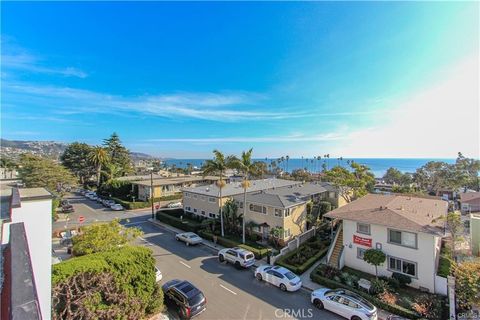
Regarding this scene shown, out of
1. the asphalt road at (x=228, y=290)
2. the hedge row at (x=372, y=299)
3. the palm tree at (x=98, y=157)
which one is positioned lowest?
the asphalt road at (x=228, y=290)

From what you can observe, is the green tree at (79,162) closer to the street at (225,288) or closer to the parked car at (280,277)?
the street at (225,288)

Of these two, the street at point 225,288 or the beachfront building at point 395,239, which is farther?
the beachfront building at point 395,239

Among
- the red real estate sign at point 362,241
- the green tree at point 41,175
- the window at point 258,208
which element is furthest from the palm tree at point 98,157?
the red real estate sign at point 362,241

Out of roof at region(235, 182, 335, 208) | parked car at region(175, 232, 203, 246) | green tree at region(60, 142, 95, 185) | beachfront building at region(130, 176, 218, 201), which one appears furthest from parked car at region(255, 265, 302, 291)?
green tree at region(60, 142, 95, 185)

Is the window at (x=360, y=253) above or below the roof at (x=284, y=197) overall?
below

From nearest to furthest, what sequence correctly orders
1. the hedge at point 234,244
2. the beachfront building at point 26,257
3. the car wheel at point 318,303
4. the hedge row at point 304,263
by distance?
the beachfront building at point 26,257 < the car wheel at point 318,303 < the hedge row at point 304,263 < the hedge at point 234,244

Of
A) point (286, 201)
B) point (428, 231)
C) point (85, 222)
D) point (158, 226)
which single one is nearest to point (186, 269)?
point (286, 201)

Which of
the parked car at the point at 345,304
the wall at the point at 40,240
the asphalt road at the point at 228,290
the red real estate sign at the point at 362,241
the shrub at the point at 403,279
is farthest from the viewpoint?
the red real estate sign at the point at 362,241

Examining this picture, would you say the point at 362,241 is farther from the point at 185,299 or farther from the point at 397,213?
the point at 185,299

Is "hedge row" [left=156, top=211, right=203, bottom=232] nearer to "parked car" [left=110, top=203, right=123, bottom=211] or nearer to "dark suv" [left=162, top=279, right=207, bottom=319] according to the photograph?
"parked car" [left=110, top=203, right=123, bottom=211]
